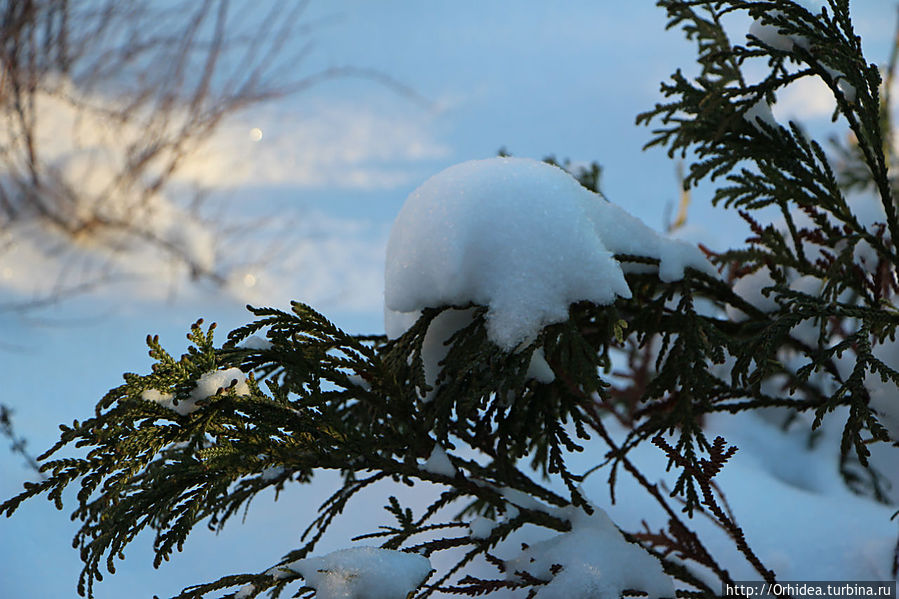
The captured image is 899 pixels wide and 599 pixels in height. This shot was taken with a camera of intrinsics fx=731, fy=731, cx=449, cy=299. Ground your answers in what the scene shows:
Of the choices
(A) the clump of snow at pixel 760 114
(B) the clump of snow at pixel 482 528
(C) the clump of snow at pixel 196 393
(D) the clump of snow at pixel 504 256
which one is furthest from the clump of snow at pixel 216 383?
(A) the clump of snow at pixel 760 114

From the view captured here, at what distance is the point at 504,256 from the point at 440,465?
1.31 feet

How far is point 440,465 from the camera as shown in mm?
1331

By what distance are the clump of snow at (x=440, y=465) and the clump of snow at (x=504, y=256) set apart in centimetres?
25

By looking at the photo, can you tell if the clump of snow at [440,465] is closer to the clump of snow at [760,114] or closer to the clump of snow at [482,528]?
the clump of snow at [482,528]

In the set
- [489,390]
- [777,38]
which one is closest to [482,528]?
[489,390]

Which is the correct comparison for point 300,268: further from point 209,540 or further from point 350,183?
point 209,540

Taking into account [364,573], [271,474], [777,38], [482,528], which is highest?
[777,38]

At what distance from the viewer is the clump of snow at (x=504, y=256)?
1.25 meters

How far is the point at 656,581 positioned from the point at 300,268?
3.85m

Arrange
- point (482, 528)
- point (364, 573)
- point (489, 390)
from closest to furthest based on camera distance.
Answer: point (364, 573) → point (489, 390) → point (482, 528)

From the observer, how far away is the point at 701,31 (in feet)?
5.87

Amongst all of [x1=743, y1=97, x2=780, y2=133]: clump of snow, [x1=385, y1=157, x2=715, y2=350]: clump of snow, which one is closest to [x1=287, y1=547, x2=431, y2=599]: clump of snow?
[x1=385, y1=157, x2=715, y2=350]: clump of snow

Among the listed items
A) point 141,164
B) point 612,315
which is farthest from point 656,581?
point 141,164

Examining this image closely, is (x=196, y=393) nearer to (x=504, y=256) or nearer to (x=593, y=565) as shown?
(x=504, y=256)
